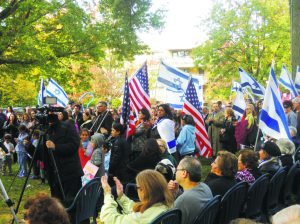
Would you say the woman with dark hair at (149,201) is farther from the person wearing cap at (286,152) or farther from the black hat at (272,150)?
the person wearing cap at (286,152)

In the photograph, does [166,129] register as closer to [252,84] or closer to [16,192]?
[16,192]

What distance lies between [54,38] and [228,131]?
7373mm

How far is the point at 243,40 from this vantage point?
99.3 ft

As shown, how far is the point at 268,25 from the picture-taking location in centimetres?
2972

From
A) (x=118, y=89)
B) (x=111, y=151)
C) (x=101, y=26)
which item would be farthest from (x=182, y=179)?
(x=118, y=89)

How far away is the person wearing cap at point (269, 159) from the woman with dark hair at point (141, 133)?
2079 millimetres

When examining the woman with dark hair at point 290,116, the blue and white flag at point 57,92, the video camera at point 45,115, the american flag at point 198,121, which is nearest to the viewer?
the video camera at point 45,115

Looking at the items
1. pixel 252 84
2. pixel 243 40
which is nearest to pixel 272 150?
pixel 252 84

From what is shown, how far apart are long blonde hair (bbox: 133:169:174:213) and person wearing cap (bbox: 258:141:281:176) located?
2.63 meters

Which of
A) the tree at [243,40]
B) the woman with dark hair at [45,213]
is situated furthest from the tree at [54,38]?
the tree at [243,40]

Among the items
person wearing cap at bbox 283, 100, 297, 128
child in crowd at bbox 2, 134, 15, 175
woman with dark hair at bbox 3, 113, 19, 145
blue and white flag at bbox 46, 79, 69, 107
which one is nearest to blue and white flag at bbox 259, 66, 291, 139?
person wearing cap at bbox 283, 100, 297, 128

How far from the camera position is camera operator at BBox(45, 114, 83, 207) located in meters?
5.96

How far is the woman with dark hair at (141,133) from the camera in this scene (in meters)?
7.45

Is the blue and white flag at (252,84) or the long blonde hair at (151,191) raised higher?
the blue and white flag at (252,84)
